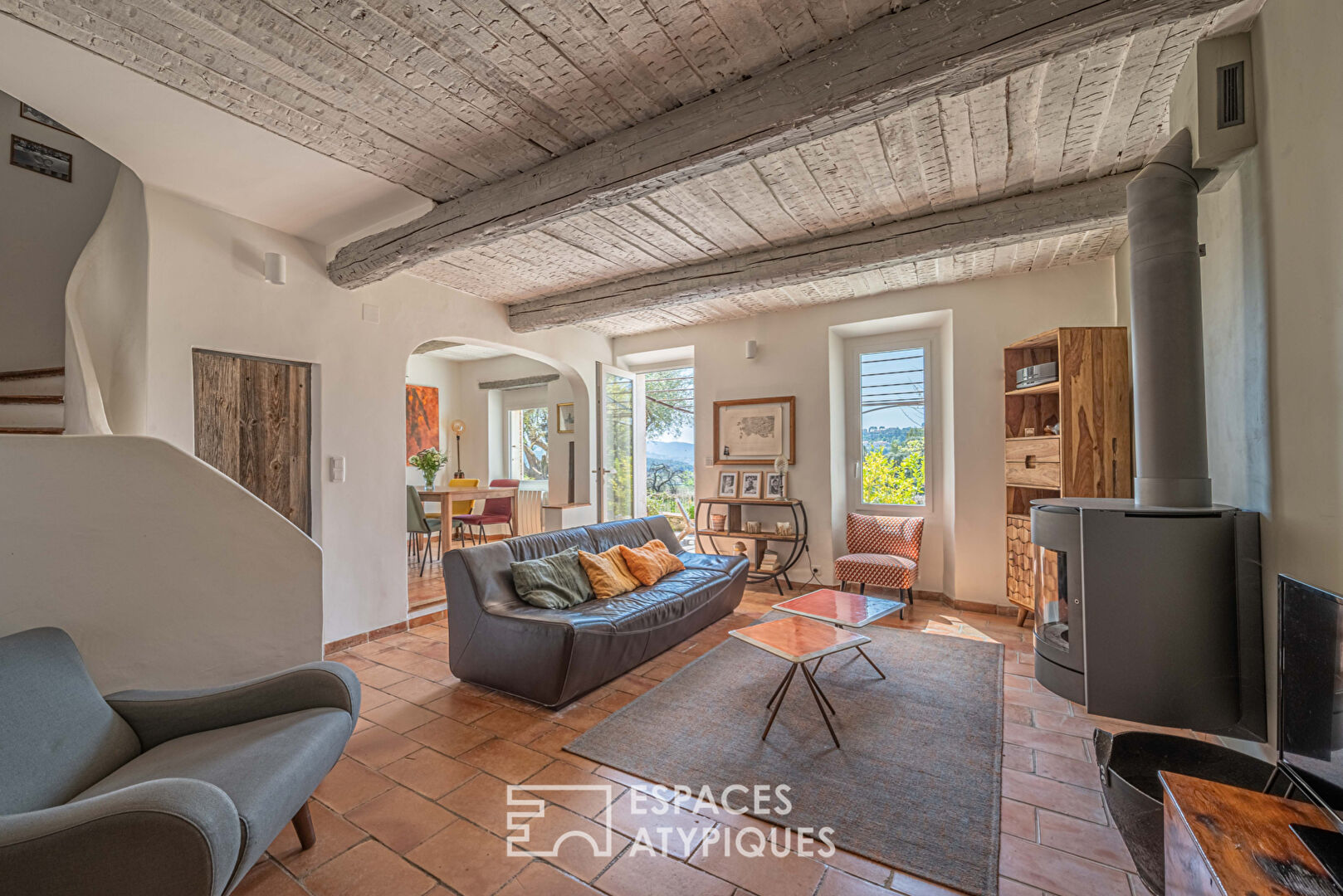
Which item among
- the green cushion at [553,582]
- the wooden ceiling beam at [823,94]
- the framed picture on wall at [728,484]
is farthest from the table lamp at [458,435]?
the wooden ceiling beam at [823,94]

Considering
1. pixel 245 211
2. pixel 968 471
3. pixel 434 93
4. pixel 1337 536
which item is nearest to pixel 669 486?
pixel 968 471

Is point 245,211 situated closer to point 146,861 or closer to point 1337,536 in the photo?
point 146,861

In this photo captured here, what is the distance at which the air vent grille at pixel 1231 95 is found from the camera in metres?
1.79

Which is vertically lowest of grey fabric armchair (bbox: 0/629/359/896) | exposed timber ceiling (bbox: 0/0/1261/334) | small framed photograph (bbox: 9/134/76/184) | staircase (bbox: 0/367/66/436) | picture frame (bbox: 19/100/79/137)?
grey fabric armchair (bbox: 0/629/359/896)

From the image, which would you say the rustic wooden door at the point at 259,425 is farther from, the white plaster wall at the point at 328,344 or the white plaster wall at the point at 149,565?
the white plaster wall at the point at 149,565

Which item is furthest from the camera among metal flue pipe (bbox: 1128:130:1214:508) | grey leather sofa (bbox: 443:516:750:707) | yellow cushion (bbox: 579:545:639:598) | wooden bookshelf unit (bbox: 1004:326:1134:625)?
yellow cushion (bbox: 579:545:639:598)

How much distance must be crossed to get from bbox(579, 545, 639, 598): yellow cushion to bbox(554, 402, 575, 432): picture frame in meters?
2.87

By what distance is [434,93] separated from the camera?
2094mm

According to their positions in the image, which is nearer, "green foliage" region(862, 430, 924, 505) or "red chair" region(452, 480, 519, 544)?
"green foliage" region(862, 430, 924, 505)

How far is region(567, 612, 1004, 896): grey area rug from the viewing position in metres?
1.82

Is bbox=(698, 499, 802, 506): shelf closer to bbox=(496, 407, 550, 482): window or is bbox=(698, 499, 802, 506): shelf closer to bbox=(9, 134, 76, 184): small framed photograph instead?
bbox=(496, 407, 550, 482): window

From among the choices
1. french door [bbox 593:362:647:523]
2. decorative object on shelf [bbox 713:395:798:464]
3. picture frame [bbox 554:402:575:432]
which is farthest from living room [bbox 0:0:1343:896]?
picture frame [bbox 554:402:575:432]

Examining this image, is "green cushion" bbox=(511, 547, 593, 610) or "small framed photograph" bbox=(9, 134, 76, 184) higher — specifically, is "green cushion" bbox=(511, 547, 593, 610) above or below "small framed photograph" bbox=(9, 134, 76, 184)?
below

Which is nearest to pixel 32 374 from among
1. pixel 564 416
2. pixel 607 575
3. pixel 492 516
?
pixel 607 575
